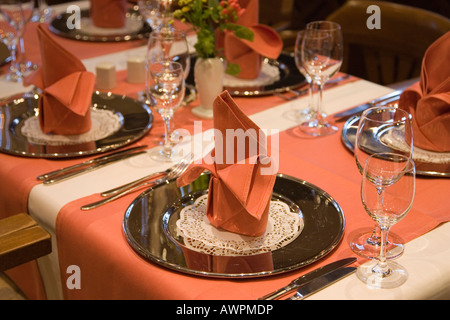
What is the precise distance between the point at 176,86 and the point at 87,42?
0.96 meters

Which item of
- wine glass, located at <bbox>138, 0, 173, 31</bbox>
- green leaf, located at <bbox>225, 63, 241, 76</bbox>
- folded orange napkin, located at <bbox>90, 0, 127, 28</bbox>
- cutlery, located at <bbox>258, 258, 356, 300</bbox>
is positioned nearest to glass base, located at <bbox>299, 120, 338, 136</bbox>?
green leaf, located at <bbox>225, 63, 241, 76</bbox>

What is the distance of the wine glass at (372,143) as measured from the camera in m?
1.16

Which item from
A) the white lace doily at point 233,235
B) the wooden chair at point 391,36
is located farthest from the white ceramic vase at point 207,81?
the wooden chair at point 391,36

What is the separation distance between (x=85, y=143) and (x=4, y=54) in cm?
84

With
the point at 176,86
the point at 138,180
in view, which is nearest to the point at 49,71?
the point at 176,86

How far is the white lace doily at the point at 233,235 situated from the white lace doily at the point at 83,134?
46 cm

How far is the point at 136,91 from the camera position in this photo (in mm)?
1970

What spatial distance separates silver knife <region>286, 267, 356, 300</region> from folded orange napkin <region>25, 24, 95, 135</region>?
0.79 meters

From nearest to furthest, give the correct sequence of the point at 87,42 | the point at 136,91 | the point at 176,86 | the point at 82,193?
1. the point at 82,193
2. the point at 176,86
3. the point at 136,91
4. the point at 87,42

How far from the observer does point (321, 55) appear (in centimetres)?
170

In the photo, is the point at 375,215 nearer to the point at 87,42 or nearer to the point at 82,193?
the point at 82,193

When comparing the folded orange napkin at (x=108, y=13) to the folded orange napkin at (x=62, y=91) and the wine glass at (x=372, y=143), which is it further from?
the wine glass at (x=372, y=143)

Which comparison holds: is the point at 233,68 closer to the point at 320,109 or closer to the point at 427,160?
the point at 320,109

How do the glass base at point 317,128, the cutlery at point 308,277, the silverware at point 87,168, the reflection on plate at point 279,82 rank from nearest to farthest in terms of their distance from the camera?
the cutlery at point 308,277 < the silverware at point 87,168 < the glass base at point 317,128 < the reflection on plate at point 279,82
